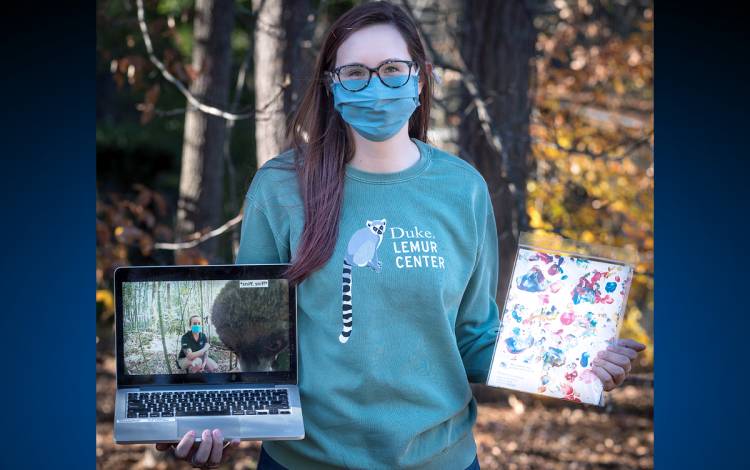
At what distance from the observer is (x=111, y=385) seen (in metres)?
6.54

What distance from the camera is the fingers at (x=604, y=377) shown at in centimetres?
213

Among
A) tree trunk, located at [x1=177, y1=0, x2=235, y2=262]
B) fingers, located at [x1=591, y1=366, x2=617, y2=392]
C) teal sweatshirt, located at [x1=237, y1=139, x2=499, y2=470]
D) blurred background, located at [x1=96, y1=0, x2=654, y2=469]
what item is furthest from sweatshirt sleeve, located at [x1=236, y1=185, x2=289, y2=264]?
tree trunk, located at [x1=177, y1=0, x2=235, y2=262]

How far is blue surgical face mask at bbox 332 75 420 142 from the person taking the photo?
2.13 m

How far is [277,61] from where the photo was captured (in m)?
4.05

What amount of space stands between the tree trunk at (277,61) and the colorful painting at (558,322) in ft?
6.76

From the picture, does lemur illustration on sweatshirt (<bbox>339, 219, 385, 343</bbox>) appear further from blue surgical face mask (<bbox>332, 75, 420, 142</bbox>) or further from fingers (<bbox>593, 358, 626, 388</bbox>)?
fingers (<bbox>593, 358, 626, 388</bbox>)

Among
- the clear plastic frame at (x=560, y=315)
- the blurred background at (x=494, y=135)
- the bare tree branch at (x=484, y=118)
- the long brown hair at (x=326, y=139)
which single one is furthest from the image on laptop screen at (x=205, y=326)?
the bare tree branch at (x=484, y=118)

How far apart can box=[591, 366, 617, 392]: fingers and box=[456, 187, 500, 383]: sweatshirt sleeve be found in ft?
0.92
